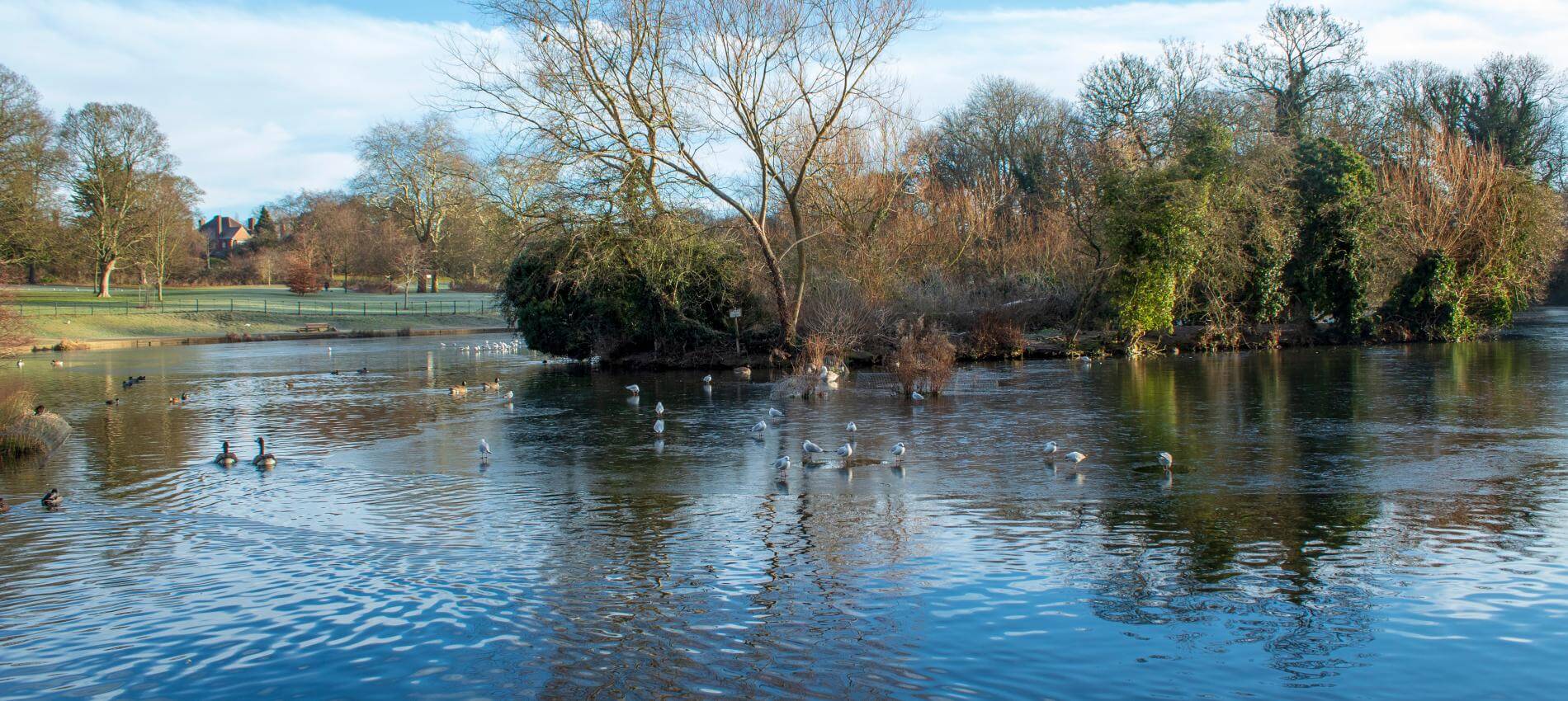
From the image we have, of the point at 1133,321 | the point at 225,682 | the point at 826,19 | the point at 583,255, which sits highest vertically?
the point at 826,19

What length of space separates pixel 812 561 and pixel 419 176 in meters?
72.1

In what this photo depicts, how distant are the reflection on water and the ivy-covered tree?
17.5 meters

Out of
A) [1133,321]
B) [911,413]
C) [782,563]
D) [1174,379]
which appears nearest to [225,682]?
[782,563]

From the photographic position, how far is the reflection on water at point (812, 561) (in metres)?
6.79

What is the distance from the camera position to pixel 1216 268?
3316 centimetres

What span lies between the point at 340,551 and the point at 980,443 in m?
9.16

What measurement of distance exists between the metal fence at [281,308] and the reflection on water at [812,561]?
44.5 metres

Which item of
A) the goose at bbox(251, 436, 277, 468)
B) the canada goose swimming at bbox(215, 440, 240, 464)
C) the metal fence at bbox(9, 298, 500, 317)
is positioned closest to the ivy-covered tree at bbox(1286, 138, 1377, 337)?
the goose at bbox(251, 436, 277, 468)

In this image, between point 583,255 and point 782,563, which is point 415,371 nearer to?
point 583,255

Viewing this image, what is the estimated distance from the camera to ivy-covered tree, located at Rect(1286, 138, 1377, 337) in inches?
1351

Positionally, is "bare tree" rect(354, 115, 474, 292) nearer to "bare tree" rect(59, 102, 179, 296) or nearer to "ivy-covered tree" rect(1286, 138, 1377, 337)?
"bare tree" rect(59, 102, 179, 296)

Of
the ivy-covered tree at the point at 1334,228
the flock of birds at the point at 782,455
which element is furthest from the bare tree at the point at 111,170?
the ivy-covered tree at the point at 1334,228

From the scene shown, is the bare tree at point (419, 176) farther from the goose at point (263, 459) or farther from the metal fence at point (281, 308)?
the goose at point (263, 459)

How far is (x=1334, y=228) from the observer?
114 ft
